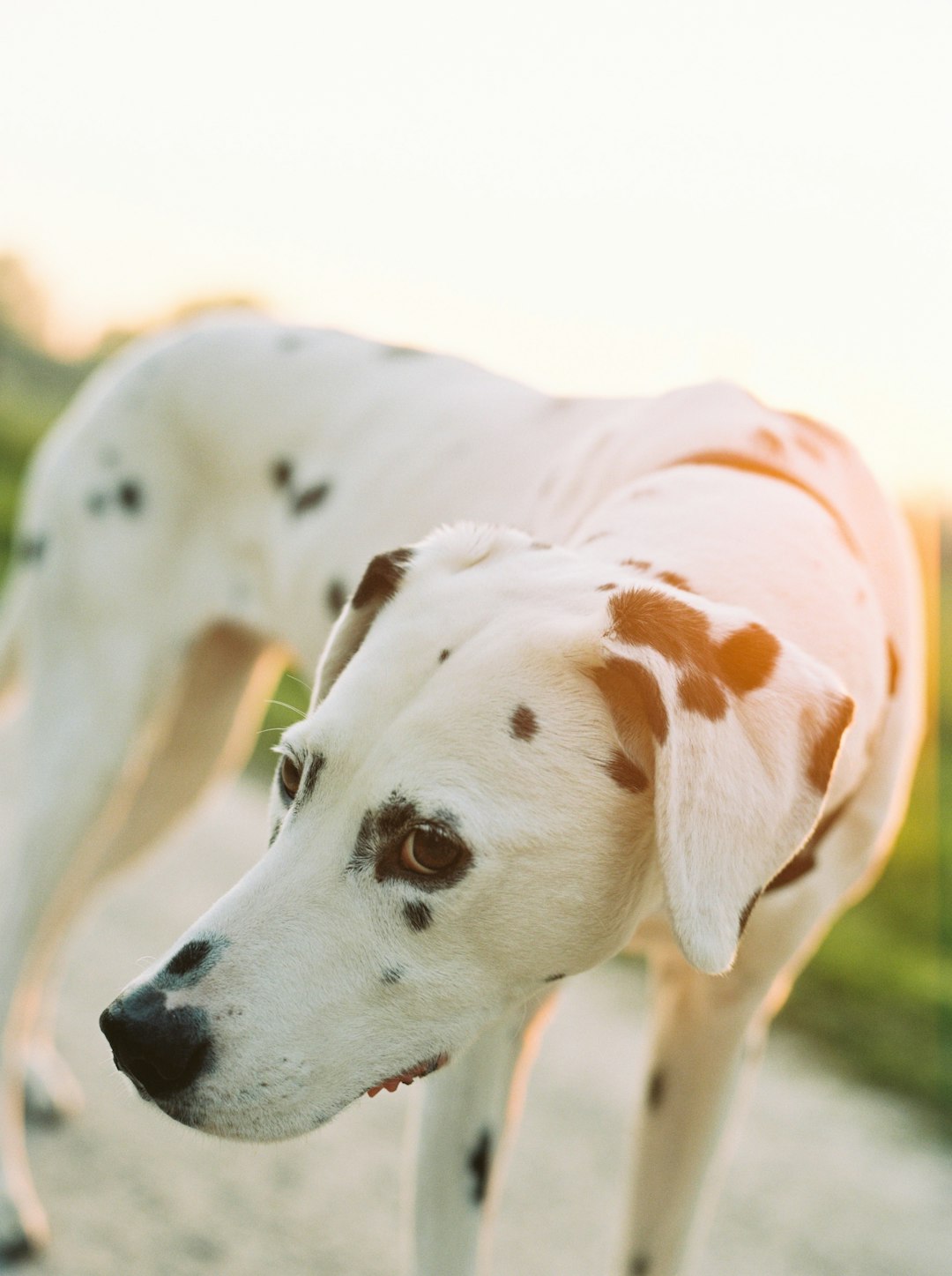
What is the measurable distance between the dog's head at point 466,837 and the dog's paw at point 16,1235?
1788mm

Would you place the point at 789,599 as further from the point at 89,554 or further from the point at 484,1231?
the point at 89,554

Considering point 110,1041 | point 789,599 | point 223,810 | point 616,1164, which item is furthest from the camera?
point 223,810

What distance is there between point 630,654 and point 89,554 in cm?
202

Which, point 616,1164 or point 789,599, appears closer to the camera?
point 789,599

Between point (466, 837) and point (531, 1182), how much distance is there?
2.67 metres

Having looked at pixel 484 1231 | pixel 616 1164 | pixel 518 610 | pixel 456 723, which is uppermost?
pixel 518 610

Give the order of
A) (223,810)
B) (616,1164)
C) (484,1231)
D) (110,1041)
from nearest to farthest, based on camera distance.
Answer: (110,1041), (484,1231), (616,1164), (223,810)

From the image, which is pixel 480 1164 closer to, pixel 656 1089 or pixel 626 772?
pixel 656 1089

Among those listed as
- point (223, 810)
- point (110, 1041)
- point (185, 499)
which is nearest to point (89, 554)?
point (185, 499)

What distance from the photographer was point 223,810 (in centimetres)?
698

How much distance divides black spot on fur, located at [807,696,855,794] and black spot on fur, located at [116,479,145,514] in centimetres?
Answer: 210

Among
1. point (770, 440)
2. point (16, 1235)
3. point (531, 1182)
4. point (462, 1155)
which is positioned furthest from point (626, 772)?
point (531, 1182)

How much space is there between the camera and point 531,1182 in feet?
12.3

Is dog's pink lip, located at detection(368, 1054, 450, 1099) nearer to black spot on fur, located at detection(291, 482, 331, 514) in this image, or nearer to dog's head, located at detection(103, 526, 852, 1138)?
dog's head, located at detection(103, 526, 852, 1138)
